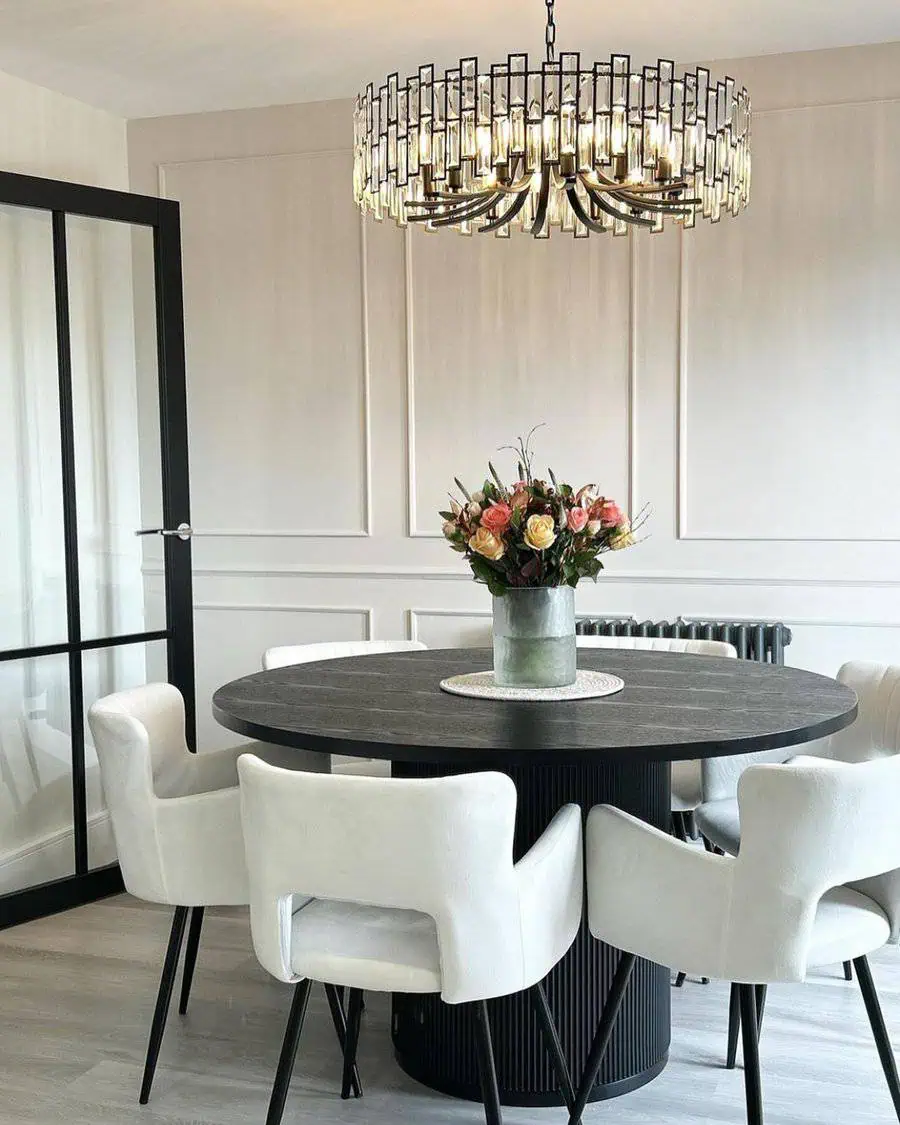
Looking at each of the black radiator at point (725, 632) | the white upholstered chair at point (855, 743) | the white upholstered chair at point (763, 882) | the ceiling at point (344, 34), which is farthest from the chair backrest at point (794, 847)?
the ceiling at point (344, 34)

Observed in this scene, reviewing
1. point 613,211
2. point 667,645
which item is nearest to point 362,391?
point 667,645

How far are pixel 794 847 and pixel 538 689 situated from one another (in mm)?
865

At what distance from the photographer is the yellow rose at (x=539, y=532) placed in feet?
8.80

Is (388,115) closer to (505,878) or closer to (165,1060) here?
(505,878)

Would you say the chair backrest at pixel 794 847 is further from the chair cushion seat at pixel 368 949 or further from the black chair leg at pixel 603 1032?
the chair cushion seat at pixel 368 949

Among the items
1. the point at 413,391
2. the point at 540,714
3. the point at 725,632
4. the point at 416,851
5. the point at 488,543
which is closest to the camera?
the point at 416,851

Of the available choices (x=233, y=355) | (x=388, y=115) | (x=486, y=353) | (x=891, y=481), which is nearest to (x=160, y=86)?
(x=233, y=355)

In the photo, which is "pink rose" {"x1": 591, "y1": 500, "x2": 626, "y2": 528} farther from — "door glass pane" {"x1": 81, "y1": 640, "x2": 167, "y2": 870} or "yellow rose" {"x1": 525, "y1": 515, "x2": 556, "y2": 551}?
"door glass pane" {"x1": 81, "y1": 640, "x2": 167, "y2": 870}

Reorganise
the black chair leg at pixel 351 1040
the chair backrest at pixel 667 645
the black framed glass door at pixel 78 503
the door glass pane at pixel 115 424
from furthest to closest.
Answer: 1. the door glass pane at pixel 115 424
2. the black framed glass door at pixel 78 503
3. the chair backrest at pixel 667 645
4. the black chair leg at pixel 351 1040

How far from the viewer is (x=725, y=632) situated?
4.34 m

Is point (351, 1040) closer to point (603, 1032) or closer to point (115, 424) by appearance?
point (603, 1032)

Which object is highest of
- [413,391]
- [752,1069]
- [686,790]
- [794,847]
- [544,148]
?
[544,148]

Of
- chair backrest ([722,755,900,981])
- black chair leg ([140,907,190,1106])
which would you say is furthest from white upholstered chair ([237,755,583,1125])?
black chair leg ([140,907,190,1106])

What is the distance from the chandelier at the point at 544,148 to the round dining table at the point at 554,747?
3.74 ft
